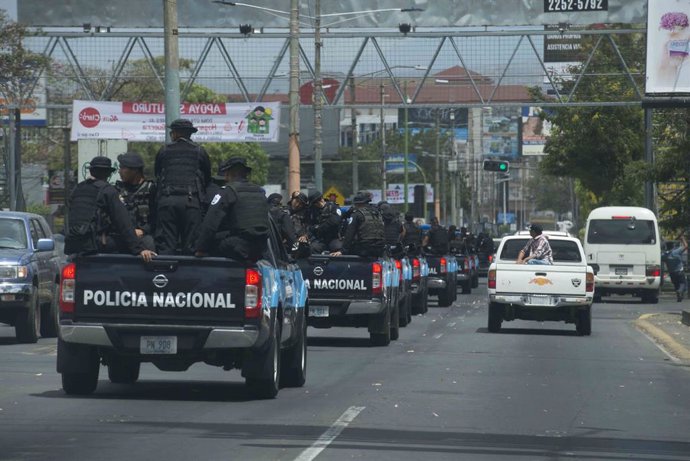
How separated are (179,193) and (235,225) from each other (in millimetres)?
1011

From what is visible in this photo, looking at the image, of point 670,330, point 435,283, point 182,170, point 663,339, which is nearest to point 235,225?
point 182,170

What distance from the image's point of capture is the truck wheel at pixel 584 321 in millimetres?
25938

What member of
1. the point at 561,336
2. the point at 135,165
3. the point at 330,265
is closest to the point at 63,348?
the point at 135,165

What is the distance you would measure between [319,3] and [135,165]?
24757 millimetres

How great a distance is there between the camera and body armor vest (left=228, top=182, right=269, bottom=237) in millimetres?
13586

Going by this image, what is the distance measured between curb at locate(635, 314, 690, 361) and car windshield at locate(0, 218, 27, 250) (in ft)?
31.0

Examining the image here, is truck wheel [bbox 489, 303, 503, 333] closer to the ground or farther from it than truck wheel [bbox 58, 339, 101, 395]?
closer to the ground

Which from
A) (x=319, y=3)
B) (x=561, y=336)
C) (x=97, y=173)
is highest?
(x=319, y=3)

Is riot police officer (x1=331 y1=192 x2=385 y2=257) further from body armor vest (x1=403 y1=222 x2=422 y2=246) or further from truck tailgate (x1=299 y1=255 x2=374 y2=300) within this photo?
body armor vest (x1=403 y1=222 x2=422 y2=246)

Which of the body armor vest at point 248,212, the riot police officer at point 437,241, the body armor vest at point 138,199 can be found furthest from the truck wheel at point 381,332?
the riot police officer at point 437,241

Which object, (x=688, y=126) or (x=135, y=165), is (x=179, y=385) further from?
(x=688, y=126)

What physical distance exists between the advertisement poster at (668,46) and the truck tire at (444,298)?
7307mm

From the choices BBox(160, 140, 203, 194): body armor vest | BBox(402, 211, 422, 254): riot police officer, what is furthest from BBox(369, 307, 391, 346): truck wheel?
BBox(402, 211, 422, 254): riot police officer

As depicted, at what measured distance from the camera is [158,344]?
1356 cm
